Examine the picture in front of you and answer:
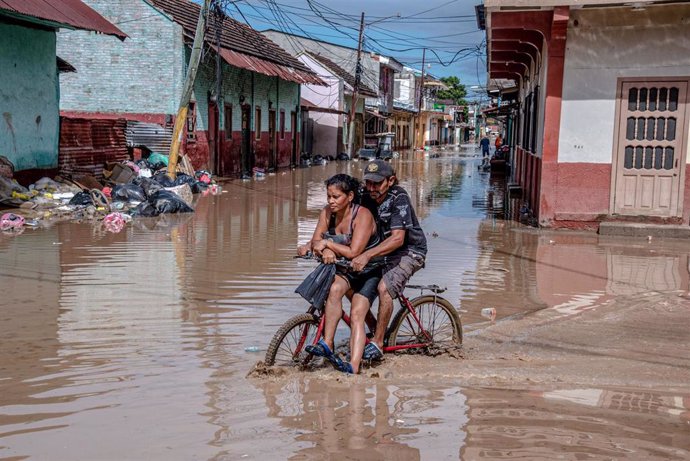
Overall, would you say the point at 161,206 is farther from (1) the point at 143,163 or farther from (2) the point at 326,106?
(2) the point at 326,106

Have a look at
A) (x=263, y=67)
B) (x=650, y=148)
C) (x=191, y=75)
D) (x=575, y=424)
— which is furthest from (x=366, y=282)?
(x=263, y=67)

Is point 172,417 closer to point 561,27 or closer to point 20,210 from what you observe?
point 561,27

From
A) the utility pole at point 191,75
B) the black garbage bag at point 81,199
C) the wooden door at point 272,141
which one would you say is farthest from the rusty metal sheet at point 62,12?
the wooden door at point 272,141

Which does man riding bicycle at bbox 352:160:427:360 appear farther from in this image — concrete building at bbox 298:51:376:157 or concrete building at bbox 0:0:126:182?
concrete building at bbox 298:51:376:157

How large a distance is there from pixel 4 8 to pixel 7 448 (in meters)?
13.0

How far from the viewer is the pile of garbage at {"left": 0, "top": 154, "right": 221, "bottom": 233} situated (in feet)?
49.0

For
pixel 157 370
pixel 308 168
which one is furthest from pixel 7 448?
pixel 308 168

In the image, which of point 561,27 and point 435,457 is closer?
point 435,457

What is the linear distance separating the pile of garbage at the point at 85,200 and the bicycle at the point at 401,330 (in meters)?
8.87

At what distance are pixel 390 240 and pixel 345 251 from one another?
38 cm

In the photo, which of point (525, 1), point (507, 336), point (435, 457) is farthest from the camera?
point (525, 1)

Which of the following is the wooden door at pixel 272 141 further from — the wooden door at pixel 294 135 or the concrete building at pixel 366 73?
the concrete building at pixel 366 73

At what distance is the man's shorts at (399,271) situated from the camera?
19.4 feet

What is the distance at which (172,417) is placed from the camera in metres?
4.90
